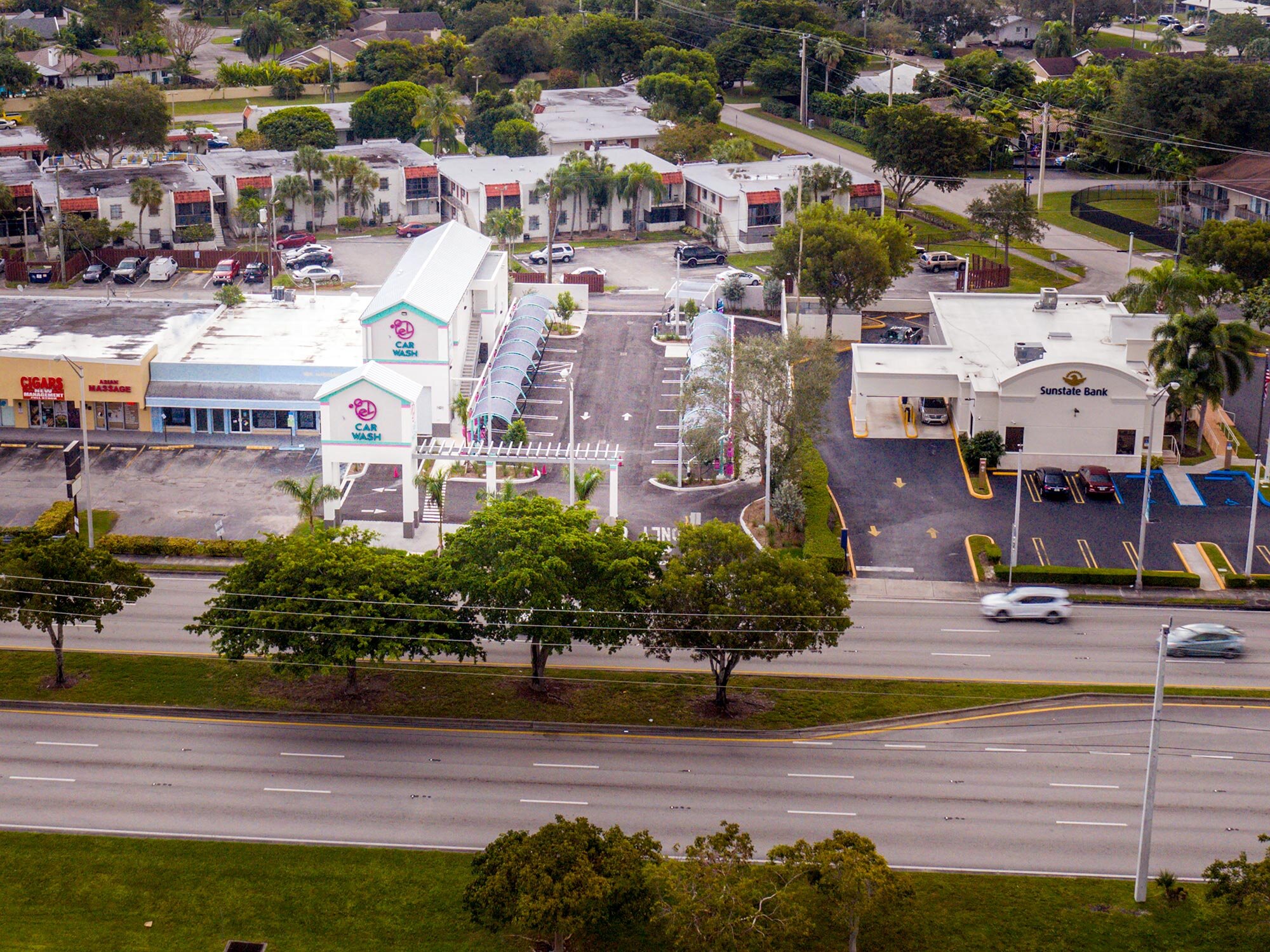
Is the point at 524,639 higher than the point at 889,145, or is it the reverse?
the point at 889,145

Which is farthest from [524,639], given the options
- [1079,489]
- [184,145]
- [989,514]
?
[184,145]

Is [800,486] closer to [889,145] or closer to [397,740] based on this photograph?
[397,740]

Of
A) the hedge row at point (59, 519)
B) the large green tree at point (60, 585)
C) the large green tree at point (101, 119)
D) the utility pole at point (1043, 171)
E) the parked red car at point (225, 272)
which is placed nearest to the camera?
the large green tree at point (60, 585)

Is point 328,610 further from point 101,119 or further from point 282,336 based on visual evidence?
point 101,119

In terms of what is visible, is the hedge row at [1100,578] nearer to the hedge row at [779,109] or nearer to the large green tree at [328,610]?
the large green tree at [328,610]

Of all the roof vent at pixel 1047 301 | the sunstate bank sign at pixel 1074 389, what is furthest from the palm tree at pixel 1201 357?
the roof vent at pixel 1047 301

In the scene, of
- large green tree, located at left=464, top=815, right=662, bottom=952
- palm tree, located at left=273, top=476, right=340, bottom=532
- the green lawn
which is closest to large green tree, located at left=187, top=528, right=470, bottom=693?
the green lawn

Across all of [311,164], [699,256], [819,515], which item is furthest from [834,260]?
[311,164]
